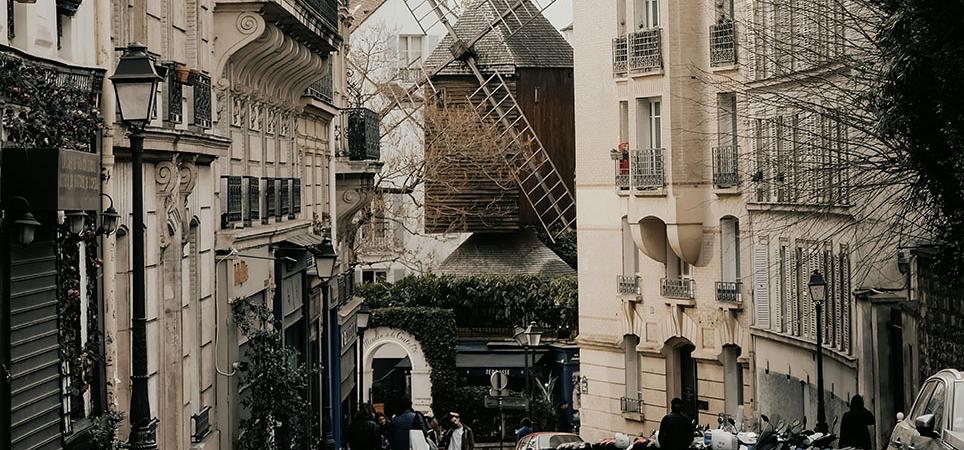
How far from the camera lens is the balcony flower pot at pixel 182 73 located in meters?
20.0

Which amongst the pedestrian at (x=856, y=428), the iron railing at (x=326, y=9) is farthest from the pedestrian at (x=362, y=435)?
the iron railing at (x=326, y=9)

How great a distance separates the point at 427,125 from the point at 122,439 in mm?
41960

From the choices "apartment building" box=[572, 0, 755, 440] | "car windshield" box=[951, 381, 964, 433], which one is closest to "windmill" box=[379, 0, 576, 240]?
"apartment building" box=[572, 0, 755, 440]

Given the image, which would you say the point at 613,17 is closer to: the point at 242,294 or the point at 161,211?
the point at 242,294

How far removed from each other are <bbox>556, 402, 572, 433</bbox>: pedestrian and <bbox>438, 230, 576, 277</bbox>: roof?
846 centimetres

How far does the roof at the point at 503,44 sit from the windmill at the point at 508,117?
0.11 m

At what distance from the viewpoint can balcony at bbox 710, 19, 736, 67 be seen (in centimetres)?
3834

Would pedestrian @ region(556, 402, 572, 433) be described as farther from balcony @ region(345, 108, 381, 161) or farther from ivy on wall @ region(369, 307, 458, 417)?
balcony @ region(345, 108, 381, 161)

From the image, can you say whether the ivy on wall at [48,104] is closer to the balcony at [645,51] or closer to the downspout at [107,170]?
the downspout at [107,170]

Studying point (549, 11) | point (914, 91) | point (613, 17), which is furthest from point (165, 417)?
point (549, 11)

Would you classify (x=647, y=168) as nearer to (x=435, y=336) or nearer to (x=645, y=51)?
(x=645, y=51)

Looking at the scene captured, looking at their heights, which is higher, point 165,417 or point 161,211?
point 161,211

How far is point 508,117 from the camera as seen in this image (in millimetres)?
59438

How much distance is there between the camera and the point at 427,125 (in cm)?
5859
